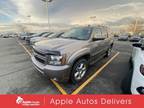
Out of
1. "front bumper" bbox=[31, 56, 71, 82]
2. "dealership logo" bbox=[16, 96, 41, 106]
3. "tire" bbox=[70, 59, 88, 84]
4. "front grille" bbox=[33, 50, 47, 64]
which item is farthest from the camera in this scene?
"tire" bbox=[70, 59, 88, 84]

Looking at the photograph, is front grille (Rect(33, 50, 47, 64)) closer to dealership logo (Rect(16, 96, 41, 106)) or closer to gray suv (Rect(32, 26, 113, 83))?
gray suv (Rect(32, 26, 113, 83))

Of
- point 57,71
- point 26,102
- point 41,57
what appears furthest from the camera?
point 41,57

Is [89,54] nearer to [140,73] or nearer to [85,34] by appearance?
[85,34]

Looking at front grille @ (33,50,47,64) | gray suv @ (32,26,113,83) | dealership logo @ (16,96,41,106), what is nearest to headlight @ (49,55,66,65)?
gray suv @ (32,26,113,83)

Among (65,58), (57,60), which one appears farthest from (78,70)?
(57,60)

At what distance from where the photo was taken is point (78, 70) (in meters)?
4.53

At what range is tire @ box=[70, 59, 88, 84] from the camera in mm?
4242

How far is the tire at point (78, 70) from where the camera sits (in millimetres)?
4242

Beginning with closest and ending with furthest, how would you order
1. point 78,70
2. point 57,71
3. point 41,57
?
point 57,71, point 41,57, point 78,70

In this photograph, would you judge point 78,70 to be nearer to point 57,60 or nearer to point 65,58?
point 65,58

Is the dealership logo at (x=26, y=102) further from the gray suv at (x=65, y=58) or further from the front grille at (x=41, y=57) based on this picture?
the front grille at (x=41, y=57)

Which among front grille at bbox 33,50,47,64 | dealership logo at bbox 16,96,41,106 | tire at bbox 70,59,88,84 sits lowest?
dealership logo at bbox 16,96,41,106

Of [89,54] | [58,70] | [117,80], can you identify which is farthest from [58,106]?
[117,80]

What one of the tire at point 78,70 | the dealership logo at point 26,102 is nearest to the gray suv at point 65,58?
the tire at point 78,70
